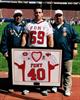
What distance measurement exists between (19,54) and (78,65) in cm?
461

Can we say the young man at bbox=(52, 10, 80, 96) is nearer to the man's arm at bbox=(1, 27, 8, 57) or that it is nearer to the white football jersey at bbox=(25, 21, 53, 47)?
the white football jersey at bbox=(25, 21, 53, 47)

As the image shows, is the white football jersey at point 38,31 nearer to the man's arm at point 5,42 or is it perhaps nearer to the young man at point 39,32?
the young man at point 39,32

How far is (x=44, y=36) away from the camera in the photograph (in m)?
7.41

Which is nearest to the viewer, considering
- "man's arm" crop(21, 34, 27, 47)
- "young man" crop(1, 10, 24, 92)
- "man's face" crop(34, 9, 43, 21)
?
"man's face" crop(34, 9, 43, 21)

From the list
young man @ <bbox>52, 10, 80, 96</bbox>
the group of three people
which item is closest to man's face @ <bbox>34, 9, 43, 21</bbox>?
the group of three people

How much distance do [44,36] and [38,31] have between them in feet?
0.54

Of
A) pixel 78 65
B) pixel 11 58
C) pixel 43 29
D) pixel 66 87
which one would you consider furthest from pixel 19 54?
pixel 78 65

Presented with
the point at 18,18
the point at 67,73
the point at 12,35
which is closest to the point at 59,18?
the point at 18,18

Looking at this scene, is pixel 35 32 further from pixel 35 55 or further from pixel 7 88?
pixel 7 88

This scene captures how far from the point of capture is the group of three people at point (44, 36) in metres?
7.39

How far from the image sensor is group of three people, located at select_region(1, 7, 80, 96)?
7.39 meters

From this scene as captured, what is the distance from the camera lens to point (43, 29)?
740cm

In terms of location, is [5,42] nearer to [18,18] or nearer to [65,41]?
[18,18]

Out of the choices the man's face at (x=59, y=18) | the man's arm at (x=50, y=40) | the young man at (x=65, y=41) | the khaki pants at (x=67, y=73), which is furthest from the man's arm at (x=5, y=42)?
the khaki pants at (x=67, y=73)
